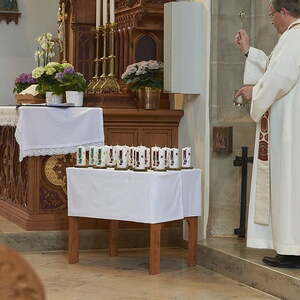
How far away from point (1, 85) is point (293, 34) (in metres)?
7.21

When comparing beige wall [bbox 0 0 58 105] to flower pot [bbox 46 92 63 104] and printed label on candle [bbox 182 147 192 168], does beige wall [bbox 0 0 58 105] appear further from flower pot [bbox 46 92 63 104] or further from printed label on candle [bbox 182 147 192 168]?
printed label on candle [bbox 182 147 192 168]

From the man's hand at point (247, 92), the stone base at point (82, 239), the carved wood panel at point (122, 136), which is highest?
the man's hand at point (247, 92)

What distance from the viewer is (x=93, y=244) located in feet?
21.5

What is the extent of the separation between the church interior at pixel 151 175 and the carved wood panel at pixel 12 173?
19 millimetres

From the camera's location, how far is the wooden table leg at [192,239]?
5828mm

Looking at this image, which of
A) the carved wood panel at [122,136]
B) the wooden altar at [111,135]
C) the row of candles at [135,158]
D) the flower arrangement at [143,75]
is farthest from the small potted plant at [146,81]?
the row of candles at [135,158]

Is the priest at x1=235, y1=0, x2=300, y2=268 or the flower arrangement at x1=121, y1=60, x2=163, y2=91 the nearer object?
the priest at x1=235, y1=0, x2=300, y2=268

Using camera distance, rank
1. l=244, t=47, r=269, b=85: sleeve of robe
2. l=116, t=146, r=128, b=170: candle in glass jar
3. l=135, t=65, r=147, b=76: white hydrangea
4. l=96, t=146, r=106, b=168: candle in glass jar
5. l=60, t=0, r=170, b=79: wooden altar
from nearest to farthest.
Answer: l=244, t=47, r=269, b=85: sleeve of robe < l=116, t=146, r=128, b=170: candle in glass jar < l=96, t=146, r=106, b=168: candle in glass jar < l=135, t=65, r=147, b=76: white hydrangea < l=60, t=0, r=170, b=79: wooden altar

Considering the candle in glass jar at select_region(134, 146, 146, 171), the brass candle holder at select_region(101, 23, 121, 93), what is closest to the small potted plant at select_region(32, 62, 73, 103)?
the brass candle holder at select_region(101, 23, 121, 93)

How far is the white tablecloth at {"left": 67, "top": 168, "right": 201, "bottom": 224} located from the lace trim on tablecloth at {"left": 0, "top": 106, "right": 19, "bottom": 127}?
3.11ft

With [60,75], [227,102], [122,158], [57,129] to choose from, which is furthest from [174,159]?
[60,75]

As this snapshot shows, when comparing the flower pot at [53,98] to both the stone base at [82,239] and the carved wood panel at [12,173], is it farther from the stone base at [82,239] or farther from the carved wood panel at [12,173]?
the stone base at [82,239]

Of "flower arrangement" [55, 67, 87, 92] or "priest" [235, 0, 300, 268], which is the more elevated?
"flower arrangement" [55, 67, 87, 92]

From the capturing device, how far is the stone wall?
641 cm
